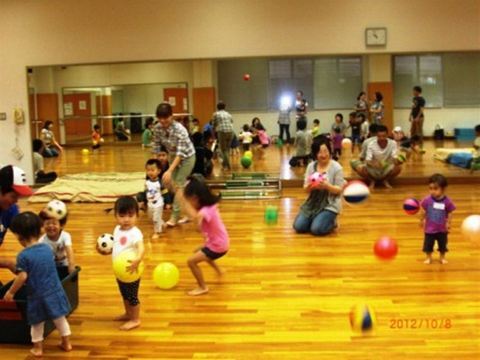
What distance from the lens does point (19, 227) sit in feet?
12.3

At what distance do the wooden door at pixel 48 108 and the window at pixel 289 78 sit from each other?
7.42m

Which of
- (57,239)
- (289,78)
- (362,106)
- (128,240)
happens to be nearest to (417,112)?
(362,106)

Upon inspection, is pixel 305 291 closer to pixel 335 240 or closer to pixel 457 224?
pixel 335 240

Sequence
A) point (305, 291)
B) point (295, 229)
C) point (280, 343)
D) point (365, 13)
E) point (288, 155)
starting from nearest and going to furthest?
1. point (280, 343)
2. point (305, 291)
3. point (295, 229)
4. point (365, 13)
5. point (288, 155)

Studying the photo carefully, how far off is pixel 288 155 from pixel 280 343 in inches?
474

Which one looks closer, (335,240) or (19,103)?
(335,240)

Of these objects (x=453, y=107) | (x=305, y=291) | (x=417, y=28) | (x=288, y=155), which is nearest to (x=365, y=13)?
(x=417, y=28)

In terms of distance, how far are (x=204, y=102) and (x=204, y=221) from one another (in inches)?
578

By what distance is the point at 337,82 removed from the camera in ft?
66.9

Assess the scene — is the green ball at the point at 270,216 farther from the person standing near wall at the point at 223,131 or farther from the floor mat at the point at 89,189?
the person standing near wall at the point at 223,131

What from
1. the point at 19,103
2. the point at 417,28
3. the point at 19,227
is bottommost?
the point at 19,227

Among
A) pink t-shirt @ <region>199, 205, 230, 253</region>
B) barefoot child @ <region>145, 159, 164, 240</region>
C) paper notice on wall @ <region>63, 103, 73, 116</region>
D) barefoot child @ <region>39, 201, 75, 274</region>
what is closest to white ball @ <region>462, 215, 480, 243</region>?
pink t-shirt @ <region>199, 205, 230, 253</region>

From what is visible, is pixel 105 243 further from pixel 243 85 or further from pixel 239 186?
pixel 243 85

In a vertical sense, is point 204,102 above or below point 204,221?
above
